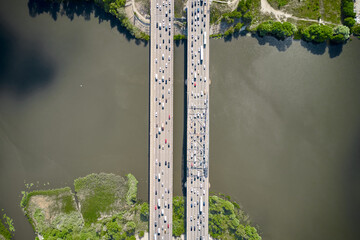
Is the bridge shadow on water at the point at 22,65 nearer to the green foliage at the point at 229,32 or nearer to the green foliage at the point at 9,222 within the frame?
the green foliage at the point at 9,222

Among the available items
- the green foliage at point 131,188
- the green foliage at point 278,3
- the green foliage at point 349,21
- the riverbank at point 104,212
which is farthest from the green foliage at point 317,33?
the green foliage at point 131,188

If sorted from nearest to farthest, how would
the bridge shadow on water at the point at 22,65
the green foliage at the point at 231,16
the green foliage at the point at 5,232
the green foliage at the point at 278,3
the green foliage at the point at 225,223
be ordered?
1. the green foliage at the point at 5,232
2. the bridge shadow on water at the point at 22,65
3. the green foliage at the point at 225,223
4. the green foliage at the point at 231,16
5. the green foliage at the point at 278,3

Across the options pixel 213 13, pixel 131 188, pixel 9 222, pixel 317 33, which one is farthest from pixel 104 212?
pixel 317 33

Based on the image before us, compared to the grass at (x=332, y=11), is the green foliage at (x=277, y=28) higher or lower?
lower

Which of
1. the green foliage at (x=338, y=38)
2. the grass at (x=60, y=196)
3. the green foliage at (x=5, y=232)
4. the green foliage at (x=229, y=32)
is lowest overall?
the green foliage at (x=5, y=232)

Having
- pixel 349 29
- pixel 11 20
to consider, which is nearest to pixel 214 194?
pixel 349 29

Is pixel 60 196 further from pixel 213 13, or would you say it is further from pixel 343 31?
pixel 343 31

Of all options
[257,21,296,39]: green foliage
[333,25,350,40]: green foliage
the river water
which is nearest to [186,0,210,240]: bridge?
the river water
